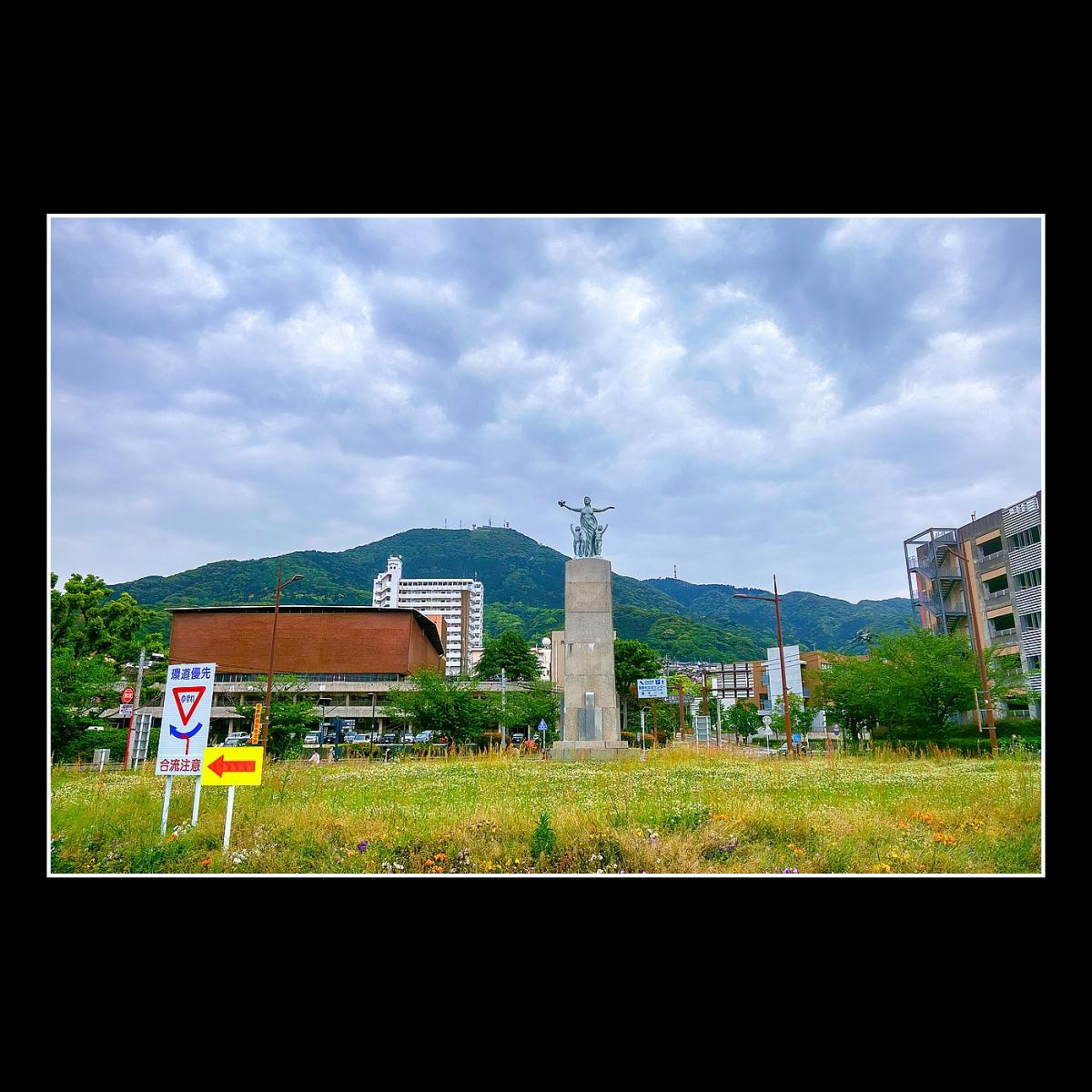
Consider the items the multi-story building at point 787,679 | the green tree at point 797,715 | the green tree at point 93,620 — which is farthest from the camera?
the green tree at point 797,715

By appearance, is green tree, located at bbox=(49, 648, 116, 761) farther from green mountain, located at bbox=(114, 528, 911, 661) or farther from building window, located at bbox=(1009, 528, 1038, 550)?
building window, located at bbox=(1009, 528, 1038, 550)

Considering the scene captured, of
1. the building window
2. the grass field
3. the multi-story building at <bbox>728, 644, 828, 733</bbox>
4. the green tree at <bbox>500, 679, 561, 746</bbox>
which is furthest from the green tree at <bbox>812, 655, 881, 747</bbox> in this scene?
the building window

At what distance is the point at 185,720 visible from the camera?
6.96m

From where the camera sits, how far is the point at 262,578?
213ft

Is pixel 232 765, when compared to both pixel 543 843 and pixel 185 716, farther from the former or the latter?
pixel 543 843

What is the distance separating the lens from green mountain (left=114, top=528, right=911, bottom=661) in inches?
2429

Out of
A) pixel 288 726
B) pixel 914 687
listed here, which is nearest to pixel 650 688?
pixel 914 687

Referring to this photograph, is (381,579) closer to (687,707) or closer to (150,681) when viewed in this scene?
(687,707)

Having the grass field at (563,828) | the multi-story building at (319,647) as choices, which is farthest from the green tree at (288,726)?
the multi-story building at (319,647)

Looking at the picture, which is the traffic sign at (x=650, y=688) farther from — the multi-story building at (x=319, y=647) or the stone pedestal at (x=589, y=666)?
the multi-story building at (x=319, y=647)

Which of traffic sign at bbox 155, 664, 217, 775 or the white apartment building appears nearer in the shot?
traffic sign at bbox 155, 664, 217, 775

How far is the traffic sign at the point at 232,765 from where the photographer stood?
671 cm

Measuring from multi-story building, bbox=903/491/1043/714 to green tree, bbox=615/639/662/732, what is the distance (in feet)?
54.9

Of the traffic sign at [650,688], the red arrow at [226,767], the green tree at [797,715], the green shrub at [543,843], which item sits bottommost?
the green tree at [797,715]
